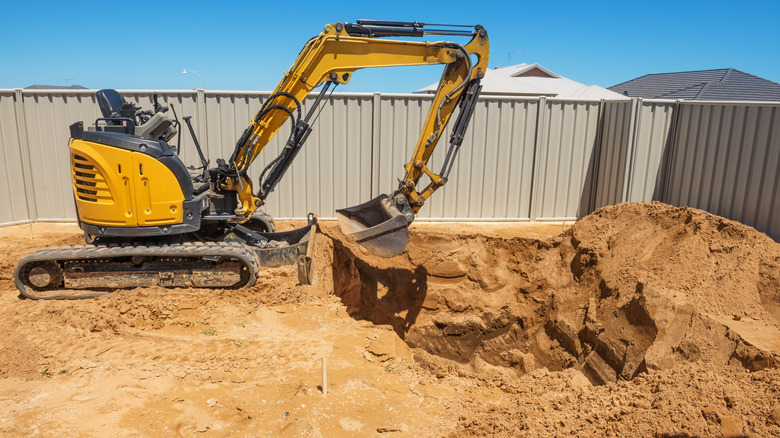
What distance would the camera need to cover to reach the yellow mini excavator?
20.5 ft

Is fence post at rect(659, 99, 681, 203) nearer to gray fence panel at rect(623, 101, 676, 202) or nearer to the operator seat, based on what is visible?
gray fence panel at rect(623, 101, 676, 202)

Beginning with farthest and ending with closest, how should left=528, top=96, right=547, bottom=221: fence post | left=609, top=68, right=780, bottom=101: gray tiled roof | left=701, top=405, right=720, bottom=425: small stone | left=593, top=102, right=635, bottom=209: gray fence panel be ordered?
left=609, top=68, right=780, bottom=101: gray tiled roof, left=528, top=96, right=547, bottom=221: fence post, left=593, top=102, right=635, bottom=209: gray fence panel, left=701, top=405, right=720, bottom=425: small stone

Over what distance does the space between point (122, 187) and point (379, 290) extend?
3683 mm

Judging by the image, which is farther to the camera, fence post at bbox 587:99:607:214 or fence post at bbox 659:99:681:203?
fence post at bbox 587:99:607:214

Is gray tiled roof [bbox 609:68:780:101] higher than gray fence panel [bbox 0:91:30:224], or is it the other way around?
gray tiled roof [bbox 609:68:780:101]

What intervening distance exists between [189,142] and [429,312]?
5.83 m

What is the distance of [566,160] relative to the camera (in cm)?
1101

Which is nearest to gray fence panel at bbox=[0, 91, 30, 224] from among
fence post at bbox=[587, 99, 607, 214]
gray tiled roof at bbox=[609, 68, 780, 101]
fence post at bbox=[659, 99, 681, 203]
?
fence post at bbox=[587, 99, 607, 214]

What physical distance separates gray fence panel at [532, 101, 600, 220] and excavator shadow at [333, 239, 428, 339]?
4281 millimetres

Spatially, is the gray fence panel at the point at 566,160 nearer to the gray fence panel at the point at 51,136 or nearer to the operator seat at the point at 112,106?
the operator seat at the point at 112,106

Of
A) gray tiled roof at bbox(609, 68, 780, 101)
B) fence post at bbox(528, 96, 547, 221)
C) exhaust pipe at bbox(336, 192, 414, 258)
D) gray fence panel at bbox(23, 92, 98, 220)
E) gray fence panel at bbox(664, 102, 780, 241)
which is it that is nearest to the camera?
exhaust pipe at bbox(336, 192, 414, 258)

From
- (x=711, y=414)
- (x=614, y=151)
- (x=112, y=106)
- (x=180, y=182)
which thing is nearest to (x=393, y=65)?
(x=180, y=182)

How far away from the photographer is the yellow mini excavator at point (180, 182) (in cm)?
625

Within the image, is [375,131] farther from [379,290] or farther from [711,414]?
[711,414]
